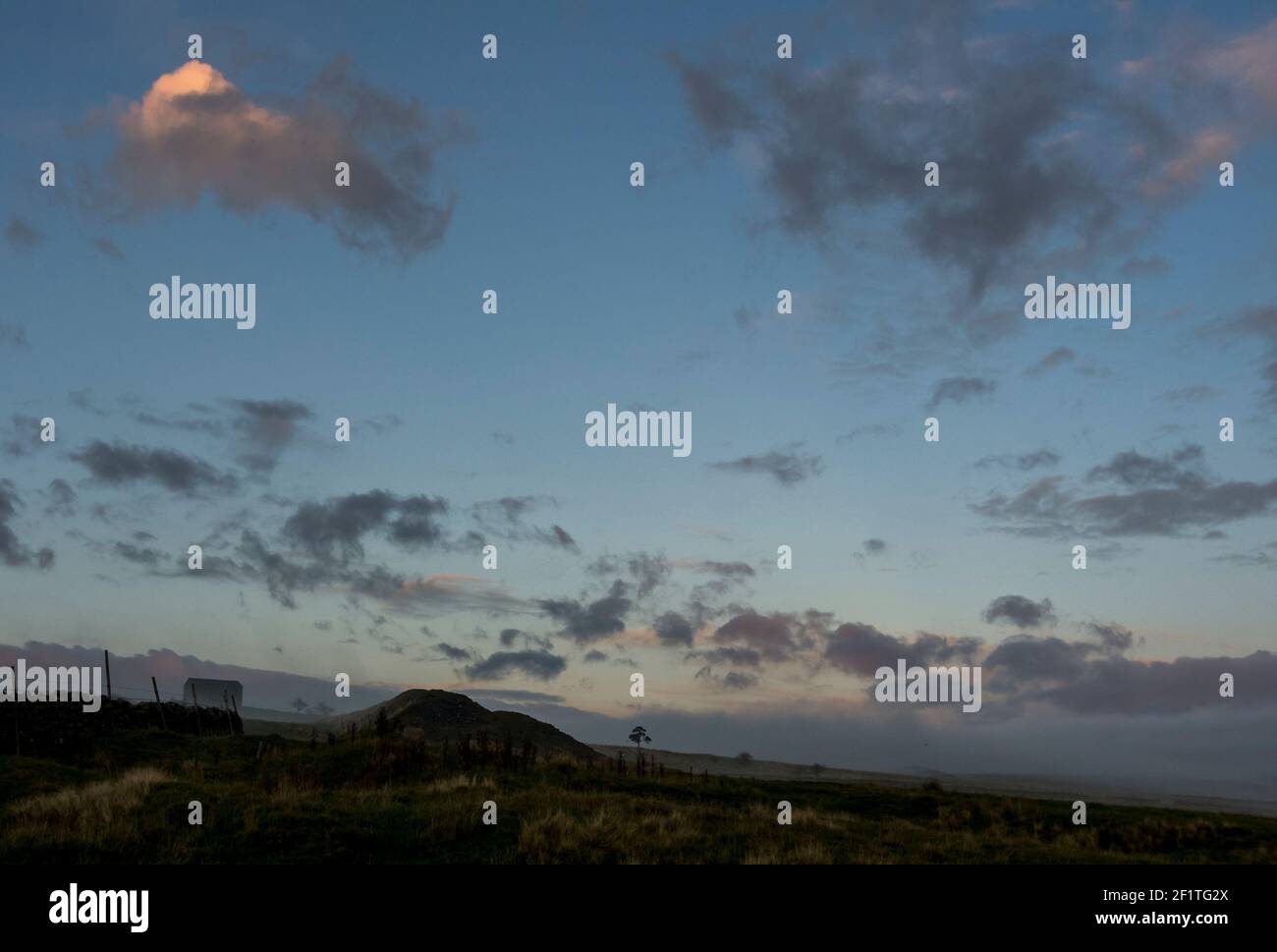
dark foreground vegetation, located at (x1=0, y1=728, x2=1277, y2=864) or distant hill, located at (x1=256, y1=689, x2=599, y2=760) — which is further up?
dark foreground vegetation, located at (x1=0, y1=728, x2=1277, y2=864)

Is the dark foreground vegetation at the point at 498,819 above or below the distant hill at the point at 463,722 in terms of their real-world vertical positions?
above

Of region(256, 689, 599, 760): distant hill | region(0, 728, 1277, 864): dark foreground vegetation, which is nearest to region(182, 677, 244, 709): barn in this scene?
region(256, 689, 599, 760): distant hill

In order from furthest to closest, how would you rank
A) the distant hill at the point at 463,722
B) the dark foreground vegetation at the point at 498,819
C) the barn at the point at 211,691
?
the barn at the point at 211,691
the distant hill at the point at 463,722
the dark foreground vegetation at the point at 498,819

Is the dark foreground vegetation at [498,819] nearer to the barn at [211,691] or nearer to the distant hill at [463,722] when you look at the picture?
the distant hill at [463,722]

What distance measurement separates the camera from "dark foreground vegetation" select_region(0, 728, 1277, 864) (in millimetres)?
21781

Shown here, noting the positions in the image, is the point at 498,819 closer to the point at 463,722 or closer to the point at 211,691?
the point at 463,722

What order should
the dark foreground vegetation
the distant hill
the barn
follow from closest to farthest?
the dark foreground vegetation < the distant hill < the barn

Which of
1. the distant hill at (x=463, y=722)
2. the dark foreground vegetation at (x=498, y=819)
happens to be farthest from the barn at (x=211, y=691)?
the dark foreground vegetation at (x=498, y=819)

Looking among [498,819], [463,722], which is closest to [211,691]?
[463,722]

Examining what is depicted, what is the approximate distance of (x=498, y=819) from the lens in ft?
82.0

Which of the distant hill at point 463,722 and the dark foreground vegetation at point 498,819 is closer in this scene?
the dark foreground vegetation at point 498,819

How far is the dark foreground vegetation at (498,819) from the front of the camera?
21781mm

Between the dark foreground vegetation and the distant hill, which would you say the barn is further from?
the dark foreground vegetation

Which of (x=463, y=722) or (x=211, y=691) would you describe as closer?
(x=463, y=722)
